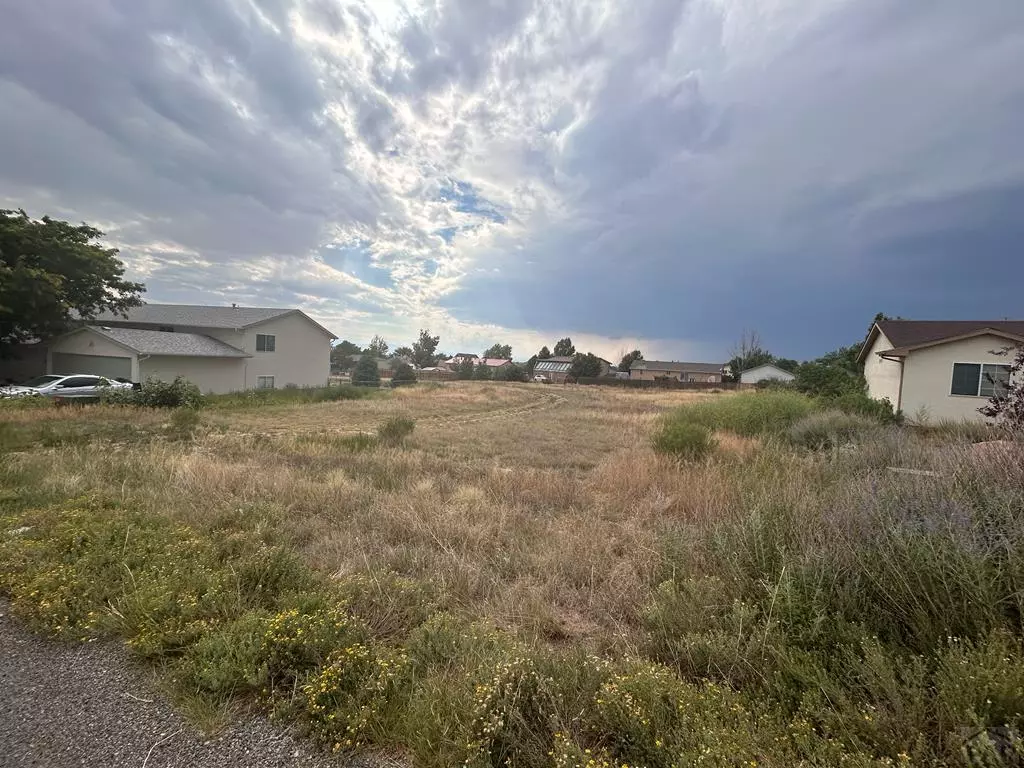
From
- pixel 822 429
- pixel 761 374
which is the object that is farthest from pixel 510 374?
pixel 822 429

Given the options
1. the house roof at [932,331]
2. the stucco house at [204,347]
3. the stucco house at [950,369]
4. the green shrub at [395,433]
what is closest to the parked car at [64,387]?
the stucco house at [204,347]

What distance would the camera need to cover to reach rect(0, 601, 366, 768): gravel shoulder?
2035 mm

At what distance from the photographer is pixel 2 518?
4.66 meters

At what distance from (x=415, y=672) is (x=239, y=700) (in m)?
0.94

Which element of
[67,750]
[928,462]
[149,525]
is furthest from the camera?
[928,462]

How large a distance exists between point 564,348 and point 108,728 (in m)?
105

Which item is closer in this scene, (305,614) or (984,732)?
(984,732)

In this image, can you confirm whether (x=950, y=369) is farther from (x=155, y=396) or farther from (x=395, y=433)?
(x=155, y=396)

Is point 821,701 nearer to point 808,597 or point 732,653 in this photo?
point 732,653

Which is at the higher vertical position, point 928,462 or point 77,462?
point 928,462

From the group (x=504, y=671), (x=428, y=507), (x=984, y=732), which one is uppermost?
(x=984, y=732)

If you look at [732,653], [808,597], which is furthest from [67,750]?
[808,597]

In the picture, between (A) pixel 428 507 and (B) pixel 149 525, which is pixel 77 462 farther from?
(A) pixel 428 507

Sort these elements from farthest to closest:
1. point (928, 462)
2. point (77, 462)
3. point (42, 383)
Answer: point (42, 383)
point (77, 462)
point (928, 462)
